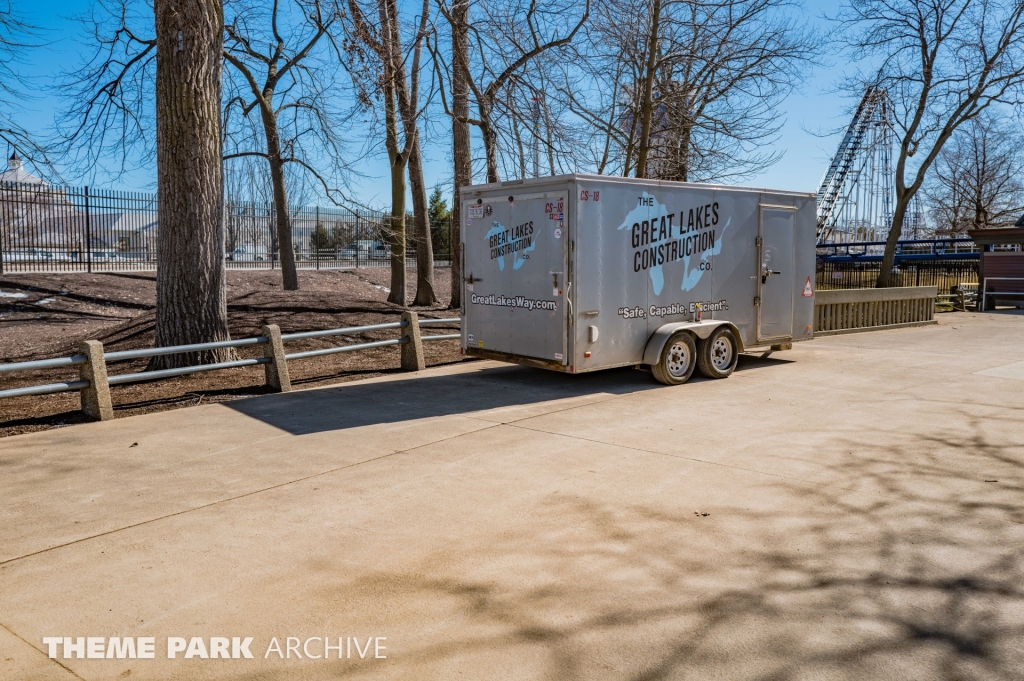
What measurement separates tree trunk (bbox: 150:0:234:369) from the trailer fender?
5.79 meters

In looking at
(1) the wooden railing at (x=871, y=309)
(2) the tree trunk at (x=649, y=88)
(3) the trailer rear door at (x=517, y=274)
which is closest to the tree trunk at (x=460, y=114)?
(2) the tree trunk at (x=649, y=88)

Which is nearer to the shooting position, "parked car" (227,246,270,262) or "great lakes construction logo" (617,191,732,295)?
"great lakes construction logo" (617,191,732,295)

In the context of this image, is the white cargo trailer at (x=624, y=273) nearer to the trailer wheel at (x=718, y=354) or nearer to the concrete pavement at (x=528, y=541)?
the trailer wheel at (x=718, y=354)

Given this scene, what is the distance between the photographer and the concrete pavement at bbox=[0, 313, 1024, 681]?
3830 mm

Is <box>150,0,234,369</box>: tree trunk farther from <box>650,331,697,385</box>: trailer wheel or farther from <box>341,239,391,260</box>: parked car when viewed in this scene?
<box>341,239,391,260</box>: parked car

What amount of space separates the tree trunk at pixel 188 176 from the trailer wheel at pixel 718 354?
21.7 feet

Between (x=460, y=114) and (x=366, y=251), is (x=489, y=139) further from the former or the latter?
(x=366, y=251)

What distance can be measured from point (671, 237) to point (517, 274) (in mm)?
2168

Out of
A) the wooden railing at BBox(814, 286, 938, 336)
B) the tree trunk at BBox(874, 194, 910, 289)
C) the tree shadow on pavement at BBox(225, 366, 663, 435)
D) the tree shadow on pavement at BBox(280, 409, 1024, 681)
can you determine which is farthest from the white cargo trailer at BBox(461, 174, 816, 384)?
the tree trunk at BBox(874, 194, 910, 289)

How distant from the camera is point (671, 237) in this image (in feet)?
36.6

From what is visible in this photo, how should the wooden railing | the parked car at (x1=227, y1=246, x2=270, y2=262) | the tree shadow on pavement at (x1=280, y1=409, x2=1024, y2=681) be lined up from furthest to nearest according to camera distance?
the parked car at (x1=227, y1=246, x2=270, y2=262) < the wooden railing < the tree shadow on pavement at (x1=280, y1=409, x2=1024, y2=681)

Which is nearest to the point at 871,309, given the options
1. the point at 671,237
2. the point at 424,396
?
A: the point at 671,237

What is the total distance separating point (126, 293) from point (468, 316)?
12953 millimetres

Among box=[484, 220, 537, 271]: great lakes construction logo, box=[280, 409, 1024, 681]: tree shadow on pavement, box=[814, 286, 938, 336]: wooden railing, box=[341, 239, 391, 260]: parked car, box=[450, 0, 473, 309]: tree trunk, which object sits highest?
box=[450, 0, 473, 309]: tree trunk
